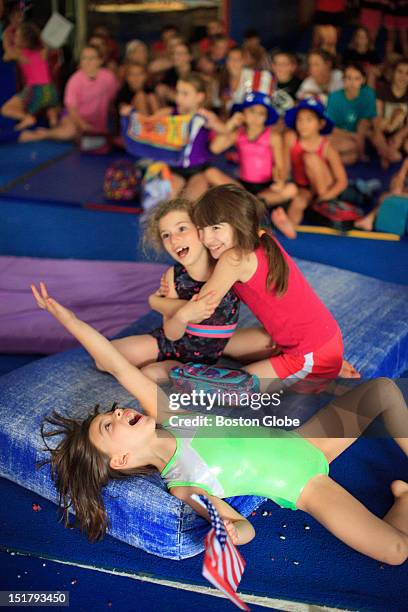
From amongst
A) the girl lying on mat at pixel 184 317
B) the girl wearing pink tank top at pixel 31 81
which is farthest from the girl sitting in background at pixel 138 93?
the girl lying on mat at pixel 184 317

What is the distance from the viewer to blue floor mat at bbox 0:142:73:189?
5227 mm

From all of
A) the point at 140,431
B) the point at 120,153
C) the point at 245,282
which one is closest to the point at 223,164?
the point at 120,153

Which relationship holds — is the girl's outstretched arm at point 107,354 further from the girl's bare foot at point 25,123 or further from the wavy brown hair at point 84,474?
the girl's bare foot at point 25,123

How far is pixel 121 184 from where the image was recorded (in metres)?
4.82

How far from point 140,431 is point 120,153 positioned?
4067mm

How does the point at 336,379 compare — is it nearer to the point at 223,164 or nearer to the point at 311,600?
the point at 311,600

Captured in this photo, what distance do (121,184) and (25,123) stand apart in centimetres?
204

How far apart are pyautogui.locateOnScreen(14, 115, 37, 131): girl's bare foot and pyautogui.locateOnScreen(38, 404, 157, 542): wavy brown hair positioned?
465 centimetres

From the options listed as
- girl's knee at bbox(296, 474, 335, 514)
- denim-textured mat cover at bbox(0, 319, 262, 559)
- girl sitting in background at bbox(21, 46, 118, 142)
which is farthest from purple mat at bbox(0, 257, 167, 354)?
girl sitting in background at bbox(21, 46, 118, 142)

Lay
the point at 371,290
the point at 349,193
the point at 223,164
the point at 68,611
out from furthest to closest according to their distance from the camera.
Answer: the point at 223,164
the point at 349,193
the point at 371,290
the point at 68,611

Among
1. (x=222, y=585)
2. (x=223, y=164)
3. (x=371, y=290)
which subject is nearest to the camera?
(x=222, y=585)

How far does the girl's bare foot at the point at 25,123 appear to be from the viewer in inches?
253

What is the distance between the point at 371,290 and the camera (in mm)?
3404

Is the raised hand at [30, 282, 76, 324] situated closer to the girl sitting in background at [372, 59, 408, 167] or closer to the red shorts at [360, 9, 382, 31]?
the girl sitting in background at [372, 59, 408, 167]
